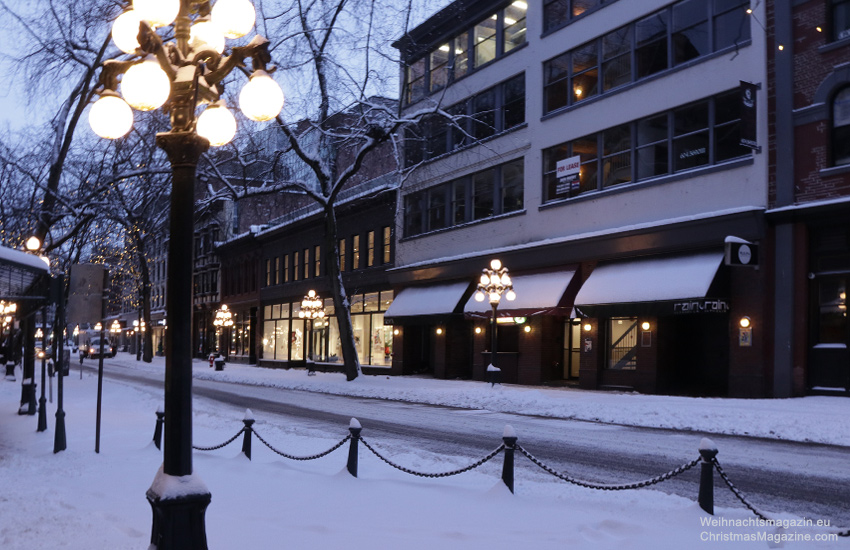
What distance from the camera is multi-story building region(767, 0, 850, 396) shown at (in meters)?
20.0

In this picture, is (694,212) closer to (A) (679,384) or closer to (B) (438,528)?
(A) (679,384)

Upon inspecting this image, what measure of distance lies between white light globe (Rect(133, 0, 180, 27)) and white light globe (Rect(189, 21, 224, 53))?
36cm

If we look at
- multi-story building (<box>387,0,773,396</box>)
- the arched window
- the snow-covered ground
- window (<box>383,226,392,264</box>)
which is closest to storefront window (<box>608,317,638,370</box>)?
multi-story building (<box>387,0,773,396</box>)

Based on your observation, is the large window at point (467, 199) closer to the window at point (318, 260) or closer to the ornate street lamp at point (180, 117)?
the window at point (318, 260)

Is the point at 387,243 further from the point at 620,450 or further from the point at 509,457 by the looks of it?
the point at 509,457

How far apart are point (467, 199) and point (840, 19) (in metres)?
17.3

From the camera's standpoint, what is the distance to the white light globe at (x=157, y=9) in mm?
5422

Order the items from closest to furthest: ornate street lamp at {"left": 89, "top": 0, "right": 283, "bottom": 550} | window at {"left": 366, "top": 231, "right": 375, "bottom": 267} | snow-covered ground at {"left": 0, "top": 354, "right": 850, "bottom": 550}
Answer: ornate street lamp at {"left": 89, "top": 0, "right": 283, "bottom": 550} < snow-covered ground at {"left": 0, "top": 354, "right": 850, "bottom": 550} < window at {"left": 366, "top": 231, "right": 375, "bottom": 267}

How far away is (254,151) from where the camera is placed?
94.6 ft

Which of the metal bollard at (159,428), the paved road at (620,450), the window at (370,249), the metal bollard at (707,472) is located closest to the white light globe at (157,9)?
the metal bollard at (707,472)

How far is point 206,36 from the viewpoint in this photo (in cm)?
584

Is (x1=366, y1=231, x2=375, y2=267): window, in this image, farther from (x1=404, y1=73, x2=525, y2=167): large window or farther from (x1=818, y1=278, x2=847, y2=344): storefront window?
(x1=818, y1=278, x2=847, y2=344): storefront window

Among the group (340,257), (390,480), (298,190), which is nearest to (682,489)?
(390,480)

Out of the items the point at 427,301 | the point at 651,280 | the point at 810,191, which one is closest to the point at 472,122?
the point at 427,301
